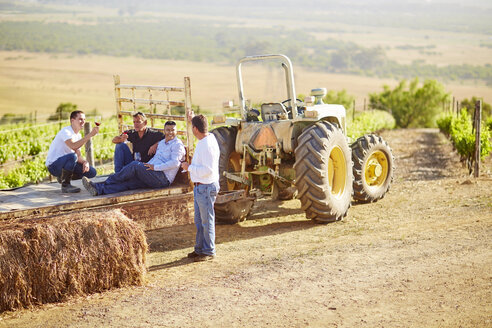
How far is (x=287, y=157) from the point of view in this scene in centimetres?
942

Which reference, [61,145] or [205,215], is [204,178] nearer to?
[205,215]

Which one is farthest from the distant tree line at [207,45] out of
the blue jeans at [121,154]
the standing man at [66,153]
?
the standing man at [66,153]

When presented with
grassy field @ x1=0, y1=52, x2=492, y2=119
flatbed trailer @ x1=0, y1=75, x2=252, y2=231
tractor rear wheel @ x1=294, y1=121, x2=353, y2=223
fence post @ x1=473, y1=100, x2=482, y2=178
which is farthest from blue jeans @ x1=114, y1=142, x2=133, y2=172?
grassy field @ x1=0, y1=52, x2=492, y2=119

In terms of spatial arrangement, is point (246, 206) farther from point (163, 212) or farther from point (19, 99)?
point (19, 99)

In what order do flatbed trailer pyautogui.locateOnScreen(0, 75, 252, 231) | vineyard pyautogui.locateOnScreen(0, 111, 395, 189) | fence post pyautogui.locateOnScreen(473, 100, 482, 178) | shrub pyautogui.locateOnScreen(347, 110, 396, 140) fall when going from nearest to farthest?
flatbed trailer pyautogui.locateOnScreen(0, 75, 252, 231)
fence post pyautogui.locateOnScreen(473, 100, 482, 178)
vineyard pyautogui.locateOnScreen(0, 111, 395, 189)
shrub pyautogui.locateOnScreen(347, 110, 396, 140)

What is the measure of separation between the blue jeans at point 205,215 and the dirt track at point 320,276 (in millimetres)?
227

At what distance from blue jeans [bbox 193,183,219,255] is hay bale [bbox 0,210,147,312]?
2.82ft

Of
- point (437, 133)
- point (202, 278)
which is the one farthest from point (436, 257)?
point (437, 133)

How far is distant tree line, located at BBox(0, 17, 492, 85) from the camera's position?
120438 millimetres

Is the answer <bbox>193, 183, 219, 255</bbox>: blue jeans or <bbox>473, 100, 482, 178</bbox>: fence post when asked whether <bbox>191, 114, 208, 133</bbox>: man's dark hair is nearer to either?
<bbox>193, 183, 219, 255</bbox>: blue jeans

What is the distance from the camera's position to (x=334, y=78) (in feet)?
366

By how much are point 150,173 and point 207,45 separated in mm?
141744

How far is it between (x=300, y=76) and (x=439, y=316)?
345 feet

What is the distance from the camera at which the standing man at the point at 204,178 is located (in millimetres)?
7234
